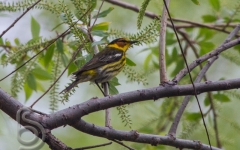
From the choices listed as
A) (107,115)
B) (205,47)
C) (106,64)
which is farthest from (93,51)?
(205,47)

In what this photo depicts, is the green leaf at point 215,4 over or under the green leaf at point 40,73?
over

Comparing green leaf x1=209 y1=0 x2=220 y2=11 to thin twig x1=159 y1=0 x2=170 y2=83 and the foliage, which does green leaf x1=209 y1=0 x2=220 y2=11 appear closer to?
the foliage

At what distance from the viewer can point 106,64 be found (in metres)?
3.63

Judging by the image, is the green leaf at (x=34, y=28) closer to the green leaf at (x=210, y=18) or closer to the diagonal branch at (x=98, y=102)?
the diagonal branch at (x=98, y=102)

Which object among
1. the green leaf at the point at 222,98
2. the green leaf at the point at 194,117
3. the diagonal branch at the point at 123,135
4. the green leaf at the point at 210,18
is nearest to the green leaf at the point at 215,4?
the green leaf at the point at 210,18

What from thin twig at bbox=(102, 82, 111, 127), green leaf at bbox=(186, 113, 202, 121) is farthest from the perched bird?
green leaf at bbox=(186, 113, 202, 121)

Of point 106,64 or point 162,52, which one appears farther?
point 106,64

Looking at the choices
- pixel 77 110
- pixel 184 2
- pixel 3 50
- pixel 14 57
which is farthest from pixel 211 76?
pixel 77 110

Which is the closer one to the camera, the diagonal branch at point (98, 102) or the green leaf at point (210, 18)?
the diagonal branch at point (98, 102)

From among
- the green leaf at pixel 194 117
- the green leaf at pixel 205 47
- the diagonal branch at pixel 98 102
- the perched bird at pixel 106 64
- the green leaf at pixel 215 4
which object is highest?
the green leaf at pixel 215 4

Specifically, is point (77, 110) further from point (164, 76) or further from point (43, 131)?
point (164, 76)

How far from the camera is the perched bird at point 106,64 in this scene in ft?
10.1

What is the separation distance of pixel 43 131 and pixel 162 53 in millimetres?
686

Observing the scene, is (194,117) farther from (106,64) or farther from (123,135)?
(123,135)
